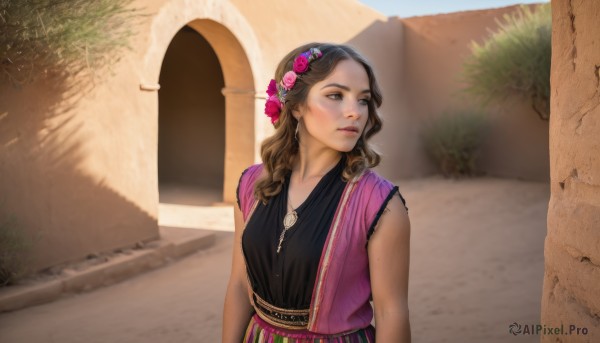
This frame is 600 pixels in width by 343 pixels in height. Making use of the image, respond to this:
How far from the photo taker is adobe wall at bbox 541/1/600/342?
1689mm

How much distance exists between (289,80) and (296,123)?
214 millimetres

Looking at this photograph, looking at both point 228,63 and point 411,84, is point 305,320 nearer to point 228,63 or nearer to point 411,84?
point 228,63

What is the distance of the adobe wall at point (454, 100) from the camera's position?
10.3 metres

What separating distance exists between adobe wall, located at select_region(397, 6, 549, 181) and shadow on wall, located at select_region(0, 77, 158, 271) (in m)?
7.30

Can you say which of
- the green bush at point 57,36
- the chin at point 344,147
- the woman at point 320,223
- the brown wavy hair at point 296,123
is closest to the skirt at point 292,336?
the woman at point 320,223

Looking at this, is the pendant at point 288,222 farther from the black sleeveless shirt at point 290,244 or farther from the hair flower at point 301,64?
the hair flower at point 301,64

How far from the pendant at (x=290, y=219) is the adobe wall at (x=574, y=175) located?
2.84ft

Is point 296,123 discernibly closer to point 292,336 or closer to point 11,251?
point 292,336

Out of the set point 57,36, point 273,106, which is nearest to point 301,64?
point 273,106

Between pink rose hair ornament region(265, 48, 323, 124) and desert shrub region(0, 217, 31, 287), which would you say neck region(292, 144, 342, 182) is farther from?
desert shrub region(0, 217, 31, 287)

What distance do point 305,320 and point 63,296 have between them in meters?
3.72

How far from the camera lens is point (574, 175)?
1.82m

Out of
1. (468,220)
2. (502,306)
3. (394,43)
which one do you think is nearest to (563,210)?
(502,306)

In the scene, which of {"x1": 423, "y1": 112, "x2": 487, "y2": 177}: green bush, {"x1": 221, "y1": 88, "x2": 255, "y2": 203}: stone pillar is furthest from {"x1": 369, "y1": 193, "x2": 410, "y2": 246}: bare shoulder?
{"x1": 423, "y1": 112, "x2": 487, "y2": 177}: green bush
